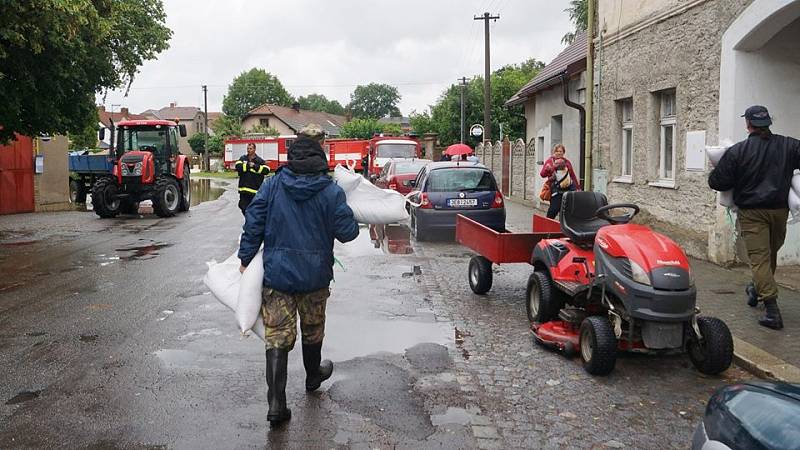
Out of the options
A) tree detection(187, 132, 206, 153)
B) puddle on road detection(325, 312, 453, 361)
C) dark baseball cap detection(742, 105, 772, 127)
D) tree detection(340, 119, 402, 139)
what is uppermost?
tree detection(340, 119, 402, 139)

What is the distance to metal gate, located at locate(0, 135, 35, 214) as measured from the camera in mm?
23578

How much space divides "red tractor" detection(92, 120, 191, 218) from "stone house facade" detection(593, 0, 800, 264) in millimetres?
12124

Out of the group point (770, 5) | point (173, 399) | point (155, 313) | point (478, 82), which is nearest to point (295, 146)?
point (173, 399)

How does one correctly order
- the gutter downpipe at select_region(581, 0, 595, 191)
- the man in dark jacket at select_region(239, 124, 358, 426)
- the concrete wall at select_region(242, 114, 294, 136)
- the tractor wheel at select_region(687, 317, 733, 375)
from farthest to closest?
the concrete wall at select_region(242, 114, 294, 136) < the gutter downpipe at select_region(581, 0, 595, 191) < the tractor wheel at select_region(687, 317, 733, 375) < the man in dark jacket at select_region(239, 124, 358, 426)

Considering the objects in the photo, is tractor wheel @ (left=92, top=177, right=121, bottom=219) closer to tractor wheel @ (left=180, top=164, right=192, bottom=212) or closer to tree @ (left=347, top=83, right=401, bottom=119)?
tractor wheel @ (left=180, top=164, right=192, bottom=212)

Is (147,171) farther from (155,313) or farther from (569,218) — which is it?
(569,218)

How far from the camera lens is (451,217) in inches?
573

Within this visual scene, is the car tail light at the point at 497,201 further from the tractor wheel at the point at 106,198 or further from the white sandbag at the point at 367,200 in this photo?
the tractor wheel at the point at 106,198

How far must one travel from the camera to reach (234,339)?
7.19 meters

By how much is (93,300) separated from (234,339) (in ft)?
9.49

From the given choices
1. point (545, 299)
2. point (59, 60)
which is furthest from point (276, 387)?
point (59, 60)

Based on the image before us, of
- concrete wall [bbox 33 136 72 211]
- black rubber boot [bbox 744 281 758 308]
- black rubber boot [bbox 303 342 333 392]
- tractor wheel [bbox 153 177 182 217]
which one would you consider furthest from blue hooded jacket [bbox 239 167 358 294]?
concrete wall [bbox 33 136 72 211]

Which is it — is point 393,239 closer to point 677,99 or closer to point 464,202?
point 464,202

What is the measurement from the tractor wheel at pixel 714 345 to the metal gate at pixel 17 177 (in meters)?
22.4
